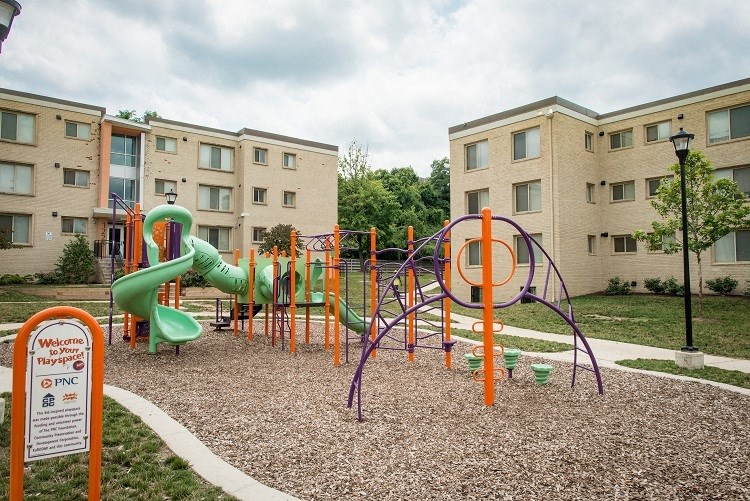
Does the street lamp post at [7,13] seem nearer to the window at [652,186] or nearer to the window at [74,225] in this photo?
the window at [652,186]

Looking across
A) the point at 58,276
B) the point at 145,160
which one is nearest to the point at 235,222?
the point at 145,160

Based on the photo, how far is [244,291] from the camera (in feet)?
44.2

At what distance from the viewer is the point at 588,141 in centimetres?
2631

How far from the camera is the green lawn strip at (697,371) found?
8.50 metres

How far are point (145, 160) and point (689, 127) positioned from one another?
29328 millimetres

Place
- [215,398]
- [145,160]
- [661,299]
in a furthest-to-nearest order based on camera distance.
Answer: [145,160] → [661,299] → [215,398]

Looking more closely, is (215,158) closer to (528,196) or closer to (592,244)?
(528,196)

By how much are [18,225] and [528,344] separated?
90.5ft

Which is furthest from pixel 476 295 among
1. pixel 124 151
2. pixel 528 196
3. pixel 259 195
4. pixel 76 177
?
pixel 76 177

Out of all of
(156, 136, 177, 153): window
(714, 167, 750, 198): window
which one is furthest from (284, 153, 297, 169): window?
(714, 167, 750, 198): window

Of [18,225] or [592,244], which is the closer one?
[592,244]

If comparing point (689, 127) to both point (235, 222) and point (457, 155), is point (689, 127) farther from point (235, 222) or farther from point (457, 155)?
point (235, 222)

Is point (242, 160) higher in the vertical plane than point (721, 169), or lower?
higher

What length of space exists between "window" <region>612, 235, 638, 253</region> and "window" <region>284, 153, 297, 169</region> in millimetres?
21040
